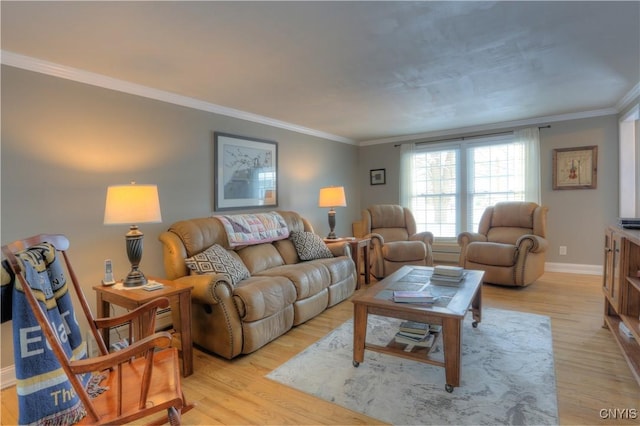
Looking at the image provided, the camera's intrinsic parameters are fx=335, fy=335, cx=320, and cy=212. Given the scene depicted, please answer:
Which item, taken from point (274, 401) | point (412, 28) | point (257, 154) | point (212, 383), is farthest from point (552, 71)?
point (212, 383)

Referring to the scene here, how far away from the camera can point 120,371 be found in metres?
1.15

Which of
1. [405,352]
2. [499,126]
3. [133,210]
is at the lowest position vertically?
[405,352]

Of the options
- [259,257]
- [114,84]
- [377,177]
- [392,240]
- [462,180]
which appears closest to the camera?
[114,84]

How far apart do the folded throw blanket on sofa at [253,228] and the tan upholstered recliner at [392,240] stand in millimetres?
1406

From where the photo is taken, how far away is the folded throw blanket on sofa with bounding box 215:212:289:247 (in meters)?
3.22

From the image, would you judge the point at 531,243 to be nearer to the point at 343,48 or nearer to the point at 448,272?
the point at 448,272

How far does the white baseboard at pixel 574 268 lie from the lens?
4520 mm

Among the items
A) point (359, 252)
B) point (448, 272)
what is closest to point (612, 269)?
point (448, 272)

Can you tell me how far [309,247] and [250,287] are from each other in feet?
4.30

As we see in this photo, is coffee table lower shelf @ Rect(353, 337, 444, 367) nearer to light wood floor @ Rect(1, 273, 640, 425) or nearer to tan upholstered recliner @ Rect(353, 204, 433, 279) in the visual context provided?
light wood floor @ Rect(1, 273, 640, 425)

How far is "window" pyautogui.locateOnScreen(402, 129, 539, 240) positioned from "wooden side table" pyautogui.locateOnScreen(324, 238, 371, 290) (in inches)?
70.4

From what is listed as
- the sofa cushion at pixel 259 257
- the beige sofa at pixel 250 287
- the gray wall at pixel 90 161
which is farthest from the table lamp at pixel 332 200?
the gray wall at pixel 90 161

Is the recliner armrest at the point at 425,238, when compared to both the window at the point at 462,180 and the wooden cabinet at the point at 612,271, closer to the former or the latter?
the window at the point at 462,180

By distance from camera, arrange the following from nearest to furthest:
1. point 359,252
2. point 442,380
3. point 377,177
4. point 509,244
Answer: point 442,380
point 359,252
point 509,244
point 377,177
